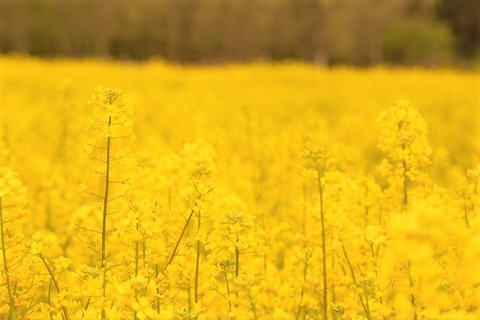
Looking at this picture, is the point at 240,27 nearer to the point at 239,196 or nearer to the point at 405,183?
the point at 239,196

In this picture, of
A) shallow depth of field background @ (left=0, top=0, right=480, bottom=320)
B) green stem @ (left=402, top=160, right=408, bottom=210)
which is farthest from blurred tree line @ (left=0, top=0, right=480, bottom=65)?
green stem @ (left=402, top=160, right=408, bottom=210)

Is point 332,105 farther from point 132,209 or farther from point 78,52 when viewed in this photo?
point 78,52

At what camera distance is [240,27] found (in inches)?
1171

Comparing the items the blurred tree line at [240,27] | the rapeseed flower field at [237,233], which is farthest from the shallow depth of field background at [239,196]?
the blurred tree line at [240,27]

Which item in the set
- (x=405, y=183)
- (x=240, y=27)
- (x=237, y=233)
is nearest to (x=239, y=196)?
(x=405, y=183)

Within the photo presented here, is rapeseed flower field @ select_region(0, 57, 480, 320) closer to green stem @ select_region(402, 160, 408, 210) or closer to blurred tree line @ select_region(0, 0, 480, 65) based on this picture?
green stem @ select_region(402, 160, 408, 210)

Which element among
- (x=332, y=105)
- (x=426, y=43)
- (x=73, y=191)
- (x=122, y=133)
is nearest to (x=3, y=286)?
(x=122, y=133)

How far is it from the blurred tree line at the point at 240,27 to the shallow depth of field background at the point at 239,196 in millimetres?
10483

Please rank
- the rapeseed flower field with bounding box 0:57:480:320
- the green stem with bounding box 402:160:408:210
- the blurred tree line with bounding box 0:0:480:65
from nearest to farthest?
the rapeseed flower field with bounding box 0:57:480:320 → the green stem with bounding box 402:160:408:210 → the blurred tree line with bounding box 0:0:480:65

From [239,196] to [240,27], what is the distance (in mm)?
25379

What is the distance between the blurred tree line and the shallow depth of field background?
10.5m

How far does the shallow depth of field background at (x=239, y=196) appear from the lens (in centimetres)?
239

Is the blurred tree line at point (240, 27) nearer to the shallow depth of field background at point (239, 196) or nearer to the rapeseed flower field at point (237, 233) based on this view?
the shallow depth of field background at point (239, 196)

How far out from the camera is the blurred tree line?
29.5 m
